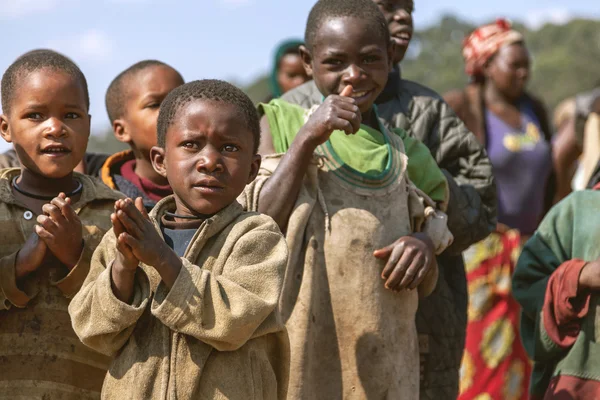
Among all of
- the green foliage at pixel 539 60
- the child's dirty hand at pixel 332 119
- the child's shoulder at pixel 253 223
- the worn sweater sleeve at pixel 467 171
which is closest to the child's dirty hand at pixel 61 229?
the child's shoulder at pixel 253 223

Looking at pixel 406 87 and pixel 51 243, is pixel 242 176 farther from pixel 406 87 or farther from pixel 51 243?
pixel 406 87

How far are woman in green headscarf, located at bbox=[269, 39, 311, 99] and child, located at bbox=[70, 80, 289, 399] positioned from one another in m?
4.97

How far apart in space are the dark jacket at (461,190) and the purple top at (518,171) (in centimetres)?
313

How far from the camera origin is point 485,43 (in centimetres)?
905

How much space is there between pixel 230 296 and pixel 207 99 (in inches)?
25.3

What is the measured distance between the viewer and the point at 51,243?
12.6ft

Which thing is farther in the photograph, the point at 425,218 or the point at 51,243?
the point at 425,218

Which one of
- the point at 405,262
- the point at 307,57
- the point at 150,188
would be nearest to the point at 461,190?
the point at 405,262

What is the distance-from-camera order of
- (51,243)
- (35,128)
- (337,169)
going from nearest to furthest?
(51,243), (35,128), (337,169)

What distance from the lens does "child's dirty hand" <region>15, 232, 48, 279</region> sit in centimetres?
390

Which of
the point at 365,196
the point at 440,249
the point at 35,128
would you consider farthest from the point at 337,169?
the point at 35,128

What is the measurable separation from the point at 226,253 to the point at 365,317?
2.97 ft

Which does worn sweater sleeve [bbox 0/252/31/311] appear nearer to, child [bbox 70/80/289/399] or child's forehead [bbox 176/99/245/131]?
child [bbox 70/80/289/399]

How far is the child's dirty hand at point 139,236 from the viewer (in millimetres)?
3299
